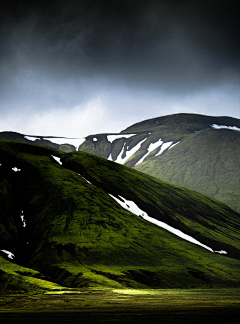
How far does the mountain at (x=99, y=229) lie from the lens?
276ft

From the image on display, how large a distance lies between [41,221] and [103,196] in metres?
32.8

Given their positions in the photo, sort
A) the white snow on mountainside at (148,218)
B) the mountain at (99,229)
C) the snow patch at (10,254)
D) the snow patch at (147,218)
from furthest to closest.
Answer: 1. the snow patch at (147,218)
2. the white snow on mountainside at (148,218)
3. the snow patch at (10,254)
4. the mountain at (99,229)

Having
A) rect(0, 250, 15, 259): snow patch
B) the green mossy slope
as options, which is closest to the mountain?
the green mossy slope


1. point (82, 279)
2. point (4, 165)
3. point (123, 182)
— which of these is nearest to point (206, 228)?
point (123, 182)

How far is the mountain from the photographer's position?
8400cm

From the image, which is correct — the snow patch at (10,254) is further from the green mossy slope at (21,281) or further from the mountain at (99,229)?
the green mossy slope at (21,281)

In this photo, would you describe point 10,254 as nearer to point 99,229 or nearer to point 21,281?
point 21,281

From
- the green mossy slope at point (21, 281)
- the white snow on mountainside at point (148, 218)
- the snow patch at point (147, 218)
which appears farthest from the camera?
the snow patch at point (147, 218)

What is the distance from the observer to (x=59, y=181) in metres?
138

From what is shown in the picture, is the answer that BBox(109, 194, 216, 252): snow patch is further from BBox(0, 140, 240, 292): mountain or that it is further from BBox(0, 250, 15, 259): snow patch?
BBox(0, 250, 15, 259): snow patch

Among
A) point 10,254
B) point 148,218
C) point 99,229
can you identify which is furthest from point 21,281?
point 148,218

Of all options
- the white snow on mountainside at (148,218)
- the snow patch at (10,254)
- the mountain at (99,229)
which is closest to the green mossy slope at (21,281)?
the mountain at (99,229)

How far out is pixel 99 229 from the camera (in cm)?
11369

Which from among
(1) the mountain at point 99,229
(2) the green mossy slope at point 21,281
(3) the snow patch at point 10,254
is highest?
(1) the mountain at point 99,229
